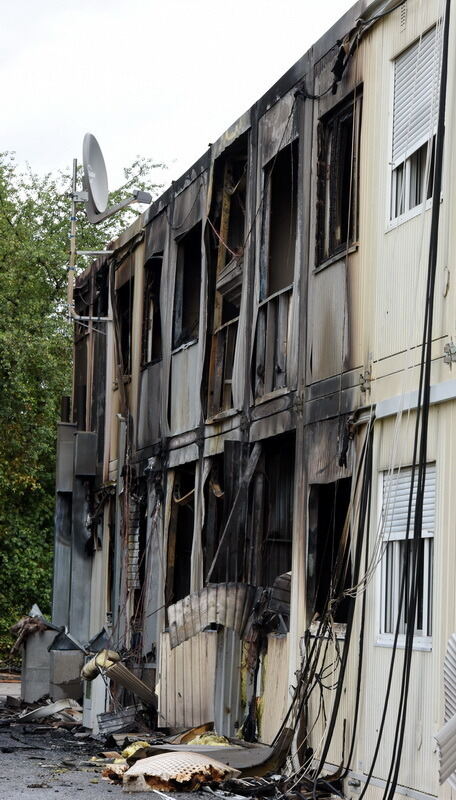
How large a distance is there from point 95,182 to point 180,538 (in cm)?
660

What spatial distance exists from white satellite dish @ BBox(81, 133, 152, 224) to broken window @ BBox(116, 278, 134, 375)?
4.07ft

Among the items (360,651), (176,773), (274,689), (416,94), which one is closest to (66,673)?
(274,689)

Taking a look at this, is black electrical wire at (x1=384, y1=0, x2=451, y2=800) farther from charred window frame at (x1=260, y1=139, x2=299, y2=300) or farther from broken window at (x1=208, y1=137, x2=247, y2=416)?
broken window at (x1=208, y1=137, x2=247, y2=416)

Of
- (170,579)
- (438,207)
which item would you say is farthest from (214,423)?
(438,207)

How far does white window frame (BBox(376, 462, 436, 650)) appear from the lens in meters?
10.5

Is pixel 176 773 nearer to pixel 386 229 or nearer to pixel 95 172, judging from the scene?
pixel 386 229

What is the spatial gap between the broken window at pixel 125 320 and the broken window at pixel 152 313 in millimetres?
1073

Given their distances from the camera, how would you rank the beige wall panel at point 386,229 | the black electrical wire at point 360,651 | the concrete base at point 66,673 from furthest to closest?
the concrete base at point 66,673, the black electrical wire at point 360,651, the beige wall panel at point 386,229

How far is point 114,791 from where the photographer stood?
39.2ft

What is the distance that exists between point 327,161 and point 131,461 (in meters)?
8.52

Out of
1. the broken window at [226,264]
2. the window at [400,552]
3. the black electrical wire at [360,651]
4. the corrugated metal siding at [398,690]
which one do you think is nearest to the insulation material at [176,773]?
the black electrical wire at [360,651]

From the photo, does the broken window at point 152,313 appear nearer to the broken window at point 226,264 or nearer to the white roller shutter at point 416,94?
the broken window at point 226,264

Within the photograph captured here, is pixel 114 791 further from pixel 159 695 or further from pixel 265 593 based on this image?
pixel 159 695

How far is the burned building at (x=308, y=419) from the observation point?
35.2 ft
